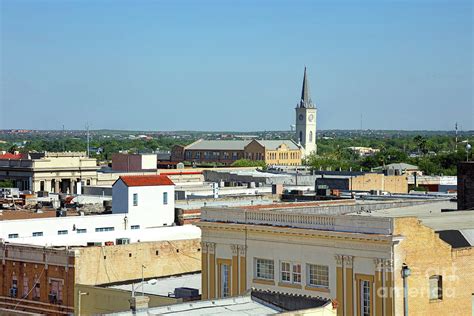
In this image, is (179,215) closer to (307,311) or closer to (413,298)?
(413,298)

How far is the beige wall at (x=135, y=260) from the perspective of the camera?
56875 mm

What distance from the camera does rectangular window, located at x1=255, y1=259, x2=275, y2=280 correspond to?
4712 cm

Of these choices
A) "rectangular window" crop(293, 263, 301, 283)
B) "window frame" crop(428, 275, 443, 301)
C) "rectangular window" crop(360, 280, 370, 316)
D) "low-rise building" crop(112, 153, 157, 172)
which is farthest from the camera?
"low-rise building" crop(112, 153, 157, 172)

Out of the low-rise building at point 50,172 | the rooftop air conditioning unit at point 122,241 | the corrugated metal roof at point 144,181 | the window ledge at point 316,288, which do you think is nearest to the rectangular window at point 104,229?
the corrugated metal roof at point 144,181

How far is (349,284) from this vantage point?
4366 cm

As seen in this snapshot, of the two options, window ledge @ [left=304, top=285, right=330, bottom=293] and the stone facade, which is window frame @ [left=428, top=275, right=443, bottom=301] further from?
the stone facade

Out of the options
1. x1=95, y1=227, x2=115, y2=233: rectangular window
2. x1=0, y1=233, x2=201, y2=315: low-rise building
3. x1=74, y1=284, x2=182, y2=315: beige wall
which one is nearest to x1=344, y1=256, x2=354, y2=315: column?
x1=74, y1=284, x2=182, y2=315: beige wall

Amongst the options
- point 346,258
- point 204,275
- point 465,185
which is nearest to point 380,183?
point 465,185

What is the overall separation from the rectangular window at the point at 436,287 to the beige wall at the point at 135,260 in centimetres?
1903

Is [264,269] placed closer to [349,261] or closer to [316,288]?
[316,288]

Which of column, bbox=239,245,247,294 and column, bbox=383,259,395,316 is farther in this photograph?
column, bbox=239,245,247,294

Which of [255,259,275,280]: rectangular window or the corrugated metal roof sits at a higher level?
the corrugated metal roof

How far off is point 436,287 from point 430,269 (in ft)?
2.62

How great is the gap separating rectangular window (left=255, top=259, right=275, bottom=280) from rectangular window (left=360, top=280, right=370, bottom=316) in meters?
4.82
